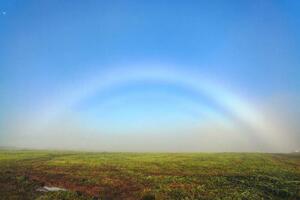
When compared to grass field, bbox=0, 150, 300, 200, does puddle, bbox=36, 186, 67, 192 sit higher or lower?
lower

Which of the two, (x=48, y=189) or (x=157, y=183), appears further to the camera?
(x=157, y=183)

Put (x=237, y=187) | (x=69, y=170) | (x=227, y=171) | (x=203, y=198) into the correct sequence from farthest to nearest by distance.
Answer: (x=69, y=170) < (x=227, y=171) < (x=237, y=187) < (x=203, y=198)

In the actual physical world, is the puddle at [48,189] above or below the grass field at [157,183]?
below

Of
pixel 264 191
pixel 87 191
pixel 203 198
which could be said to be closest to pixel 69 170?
pixel 87 191

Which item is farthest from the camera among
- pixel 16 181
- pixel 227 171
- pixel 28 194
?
pixel 227 171

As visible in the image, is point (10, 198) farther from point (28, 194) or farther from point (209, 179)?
point (209, 179)

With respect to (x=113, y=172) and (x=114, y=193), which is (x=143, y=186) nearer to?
(x=114, y=193)

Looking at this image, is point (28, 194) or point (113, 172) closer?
point (28, 194)

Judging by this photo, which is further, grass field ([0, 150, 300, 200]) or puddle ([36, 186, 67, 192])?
puddle ([36, 186, 67, 192])

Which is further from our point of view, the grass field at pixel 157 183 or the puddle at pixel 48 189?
the puddle at pixel 48 189

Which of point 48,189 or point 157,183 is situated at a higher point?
point 157,183
